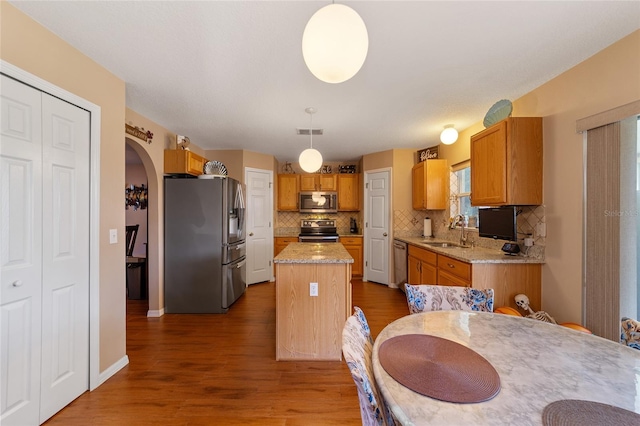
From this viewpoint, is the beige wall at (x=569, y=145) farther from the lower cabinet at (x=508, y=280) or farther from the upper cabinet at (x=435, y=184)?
the upper cabinet at (x=435, y=184)

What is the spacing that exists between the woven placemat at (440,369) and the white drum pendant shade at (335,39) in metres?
1.20

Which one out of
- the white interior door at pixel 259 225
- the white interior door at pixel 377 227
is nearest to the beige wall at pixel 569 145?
the white interior door at pixel 377 227

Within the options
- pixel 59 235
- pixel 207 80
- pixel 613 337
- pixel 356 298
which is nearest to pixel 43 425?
pixel 59 235

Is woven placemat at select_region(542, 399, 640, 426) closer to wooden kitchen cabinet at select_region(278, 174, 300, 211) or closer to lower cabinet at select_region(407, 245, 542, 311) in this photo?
lower cabinet at select_region(407, 245, 542, 311)

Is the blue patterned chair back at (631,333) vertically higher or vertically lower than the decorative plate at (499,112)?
lower

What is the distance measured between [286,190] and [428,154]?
283 cm

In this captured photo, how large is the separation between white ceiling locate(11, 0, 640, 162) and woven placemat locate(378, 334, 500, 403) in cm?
175

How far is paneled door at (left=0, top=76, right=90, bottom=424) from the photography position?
1375 millimetres

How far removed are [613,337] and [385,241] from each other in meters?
2.91

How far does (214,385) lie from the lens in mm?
1872

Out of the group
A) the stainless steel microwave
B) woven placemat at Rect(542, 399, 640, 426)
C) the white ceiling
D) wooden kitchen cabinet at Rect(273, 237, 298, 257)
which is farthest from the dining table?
the stainless steel microwave

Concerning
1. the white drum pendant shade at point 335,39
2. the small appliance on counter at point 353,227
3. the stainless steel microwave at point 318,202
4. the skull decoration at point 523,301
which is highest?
the white drum pendant shade at point 335,39

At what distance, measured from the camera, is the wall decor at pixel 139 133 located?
2607 mm

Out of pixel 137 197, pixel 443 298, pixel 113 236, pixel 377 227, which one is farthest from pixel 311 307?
pixel 137 197
